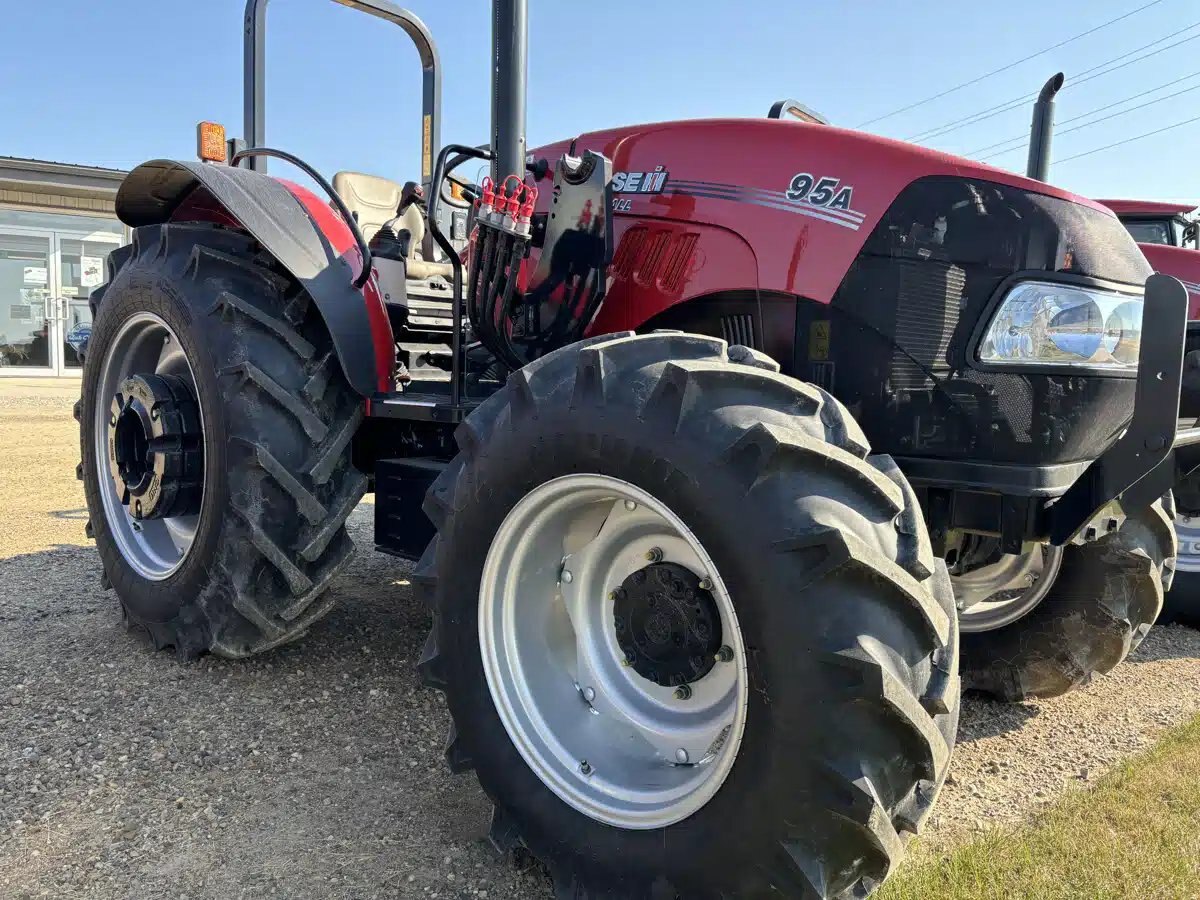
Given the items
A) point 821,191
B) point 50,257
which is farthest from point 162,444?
point 50,257

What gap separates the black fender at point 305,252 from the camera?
3037mm

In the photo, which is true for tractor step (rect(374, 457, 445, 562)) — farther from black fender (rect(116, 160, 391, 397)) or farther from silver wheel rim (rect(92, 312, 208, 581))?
silver wheel rim (rect(92, 312, 208, 581))

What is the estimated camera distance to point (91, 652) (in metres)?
3.45

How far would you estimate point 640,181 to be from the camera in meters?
2.74

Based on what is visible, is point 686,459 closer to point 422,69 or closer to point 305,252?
point 305,252

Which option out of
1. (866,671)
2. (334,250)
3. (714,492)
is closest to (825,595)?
(866,671)

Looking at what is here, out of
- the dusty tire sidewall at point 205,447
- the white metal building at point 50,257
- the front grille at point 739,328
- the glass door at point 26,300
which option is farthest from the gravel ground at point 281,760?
the glass door at point 26,300

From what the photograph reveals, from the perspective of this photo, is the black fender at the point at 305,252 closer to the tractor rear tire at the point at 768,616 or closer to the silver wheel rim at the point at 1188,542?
the tractor rear tire at the point at 768,616

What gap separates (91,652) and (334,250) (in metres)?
1.72

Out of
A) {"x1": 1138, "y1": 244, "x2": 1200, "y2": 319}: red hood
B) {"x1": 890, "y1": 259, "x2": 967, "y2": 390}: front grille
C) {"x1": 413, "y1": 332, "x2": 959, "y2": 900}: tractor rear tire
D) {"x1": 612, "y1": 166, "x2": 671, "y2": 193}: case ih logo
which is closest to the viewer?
{"x1": 413, "y1": 332, "x2": 959, "y2": 900}: tractor rear tire

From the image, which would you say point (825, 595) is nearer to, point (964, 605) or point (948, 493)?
point (948, 493)

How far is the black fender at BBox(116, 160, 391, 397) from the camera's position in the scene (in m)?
3.04

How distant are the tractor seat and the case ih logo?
170 centimetres

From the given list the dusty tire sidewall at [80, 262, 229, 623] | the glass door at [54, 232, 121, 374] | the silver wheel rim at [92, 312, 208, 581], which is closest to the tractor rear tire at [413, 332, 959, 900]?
the dusty tire sidewall at [80, 262, 229, 623]
